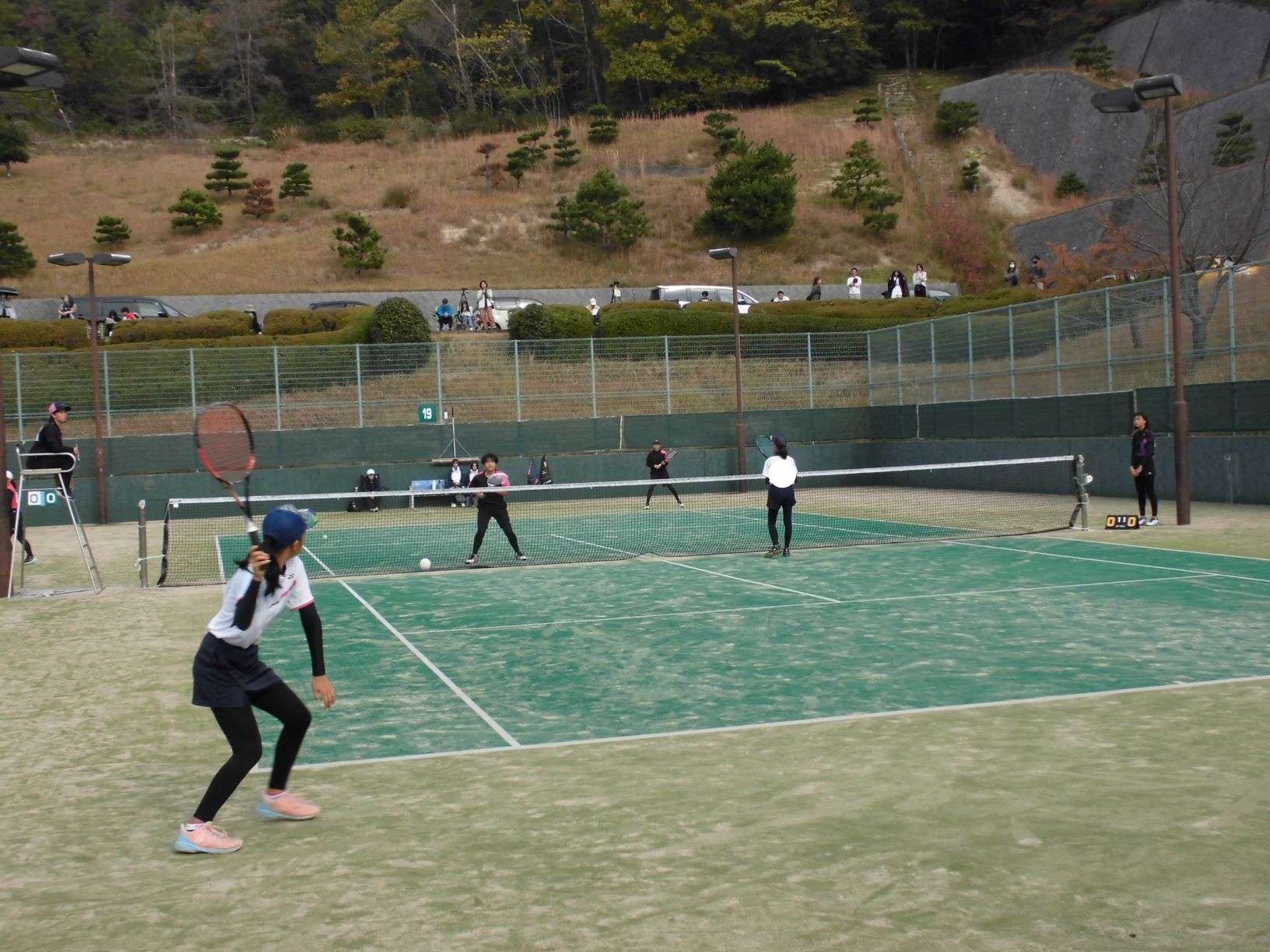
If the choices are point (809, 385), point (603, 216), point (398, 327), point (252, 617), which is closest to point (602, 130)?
point (603, 216)

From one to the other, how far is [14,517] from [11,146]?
176ft

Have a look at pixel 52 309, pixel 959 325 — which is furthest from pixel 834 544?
pixel 52 309

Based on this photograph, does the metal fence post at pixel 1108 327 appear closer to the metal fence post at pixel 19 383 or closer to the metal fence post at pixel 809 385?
the metal fence post at pixel 809 385

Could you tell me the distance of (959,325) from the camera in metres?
29.8

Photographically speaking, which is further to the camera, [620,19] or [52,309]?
[620,19]

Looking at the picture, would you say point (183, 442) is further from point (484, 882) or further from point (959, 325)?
point (484, 882)

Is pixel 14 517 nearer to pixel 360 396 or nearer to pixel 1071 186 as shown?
pixel 360 396

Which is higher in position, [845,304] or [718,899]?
[845,304]

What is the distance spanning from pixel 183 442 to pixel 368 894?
2681 cm

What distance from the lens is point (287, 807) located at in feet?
17.7

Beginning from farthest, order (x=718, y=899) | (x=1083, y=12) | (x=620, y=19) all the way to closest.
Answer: (x=620, y=19)
(x=1083, y=12)
(x=718, y=899)

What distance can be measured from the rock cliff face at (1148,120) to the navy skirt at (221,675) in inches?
1415

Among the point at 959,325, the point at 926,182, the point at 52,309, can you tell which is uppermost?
the point at 926,182

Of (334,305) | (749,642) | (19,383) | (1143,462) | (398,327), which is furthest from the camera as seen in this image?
(334,305)
